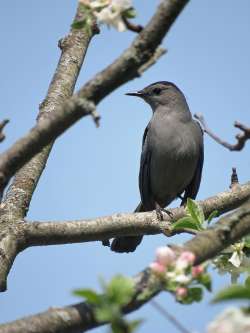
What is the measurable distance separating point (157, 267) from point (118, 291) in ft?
1.05

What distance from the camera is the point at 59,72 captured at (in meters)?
6.48

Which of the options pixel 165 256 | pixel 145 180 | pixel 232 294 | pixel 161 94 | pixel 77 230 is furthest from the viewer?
pixel 161 94

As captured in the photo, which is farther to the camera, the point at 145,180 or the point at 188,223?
the point at 145,180

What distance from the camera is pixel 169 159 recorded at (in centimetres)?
877

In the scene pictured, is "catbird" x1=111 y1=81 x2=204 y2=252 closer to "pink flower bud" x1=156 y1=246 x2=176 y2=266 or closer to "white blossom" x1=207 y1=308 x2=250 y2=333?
"pink flower bud" x1=156 y1=246 x2=176 y2=266

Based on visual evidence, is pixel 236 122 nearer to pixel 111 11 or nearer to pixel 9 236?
pixel 111 11

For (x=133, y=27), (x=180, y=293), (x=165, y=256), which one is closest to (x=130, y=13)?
(x=133, y=27)

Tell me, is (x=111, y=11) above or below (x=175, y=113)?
below

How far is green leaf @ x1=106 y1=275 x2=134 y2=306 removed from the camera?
225 cm

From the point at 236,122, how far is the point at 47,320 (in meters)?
1.67

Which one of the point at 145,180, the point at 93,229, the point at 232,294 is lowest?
the point at 232,294

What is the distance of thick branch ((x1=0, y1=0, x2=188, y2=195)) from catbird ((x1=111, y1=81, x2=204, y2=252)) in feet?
19.4

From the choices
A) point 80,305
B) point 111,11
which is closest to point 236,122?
point 111,11

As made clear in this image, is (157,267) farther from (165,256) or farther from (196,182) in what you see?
(196,182)
